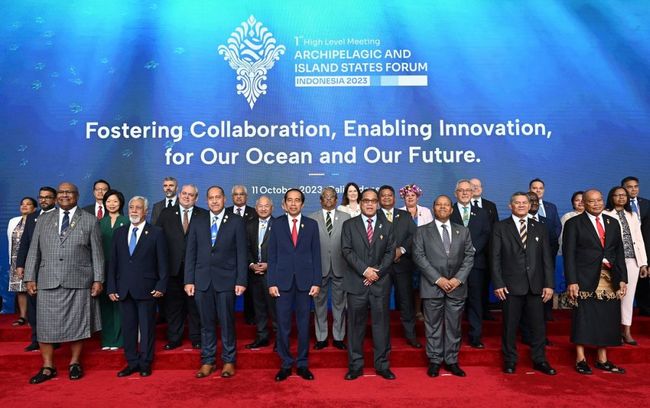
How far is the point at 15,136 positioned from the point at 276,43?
322 centimetres

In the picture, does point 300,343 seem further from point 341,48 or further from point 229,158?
point 341,48

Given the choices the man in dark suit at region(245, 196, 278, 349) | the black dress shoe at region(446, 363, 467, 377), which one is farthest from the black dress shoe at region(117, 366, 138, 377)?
the black dress shoe at region(446, 363, 467, 377)

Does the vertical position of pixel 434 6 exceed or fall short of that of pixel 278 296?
it exceeds it

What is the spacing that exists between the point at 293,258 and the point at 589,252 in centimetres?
229

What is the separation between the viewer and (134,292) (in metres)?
3.93

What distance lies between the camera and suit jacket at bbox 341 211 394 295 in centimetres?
394

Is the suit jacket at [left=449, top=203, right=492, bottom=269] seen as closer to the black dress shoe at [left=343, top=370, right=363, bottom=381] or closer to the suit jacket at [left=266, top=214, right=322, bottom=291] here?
the suit jacket at [left=266, top=214, right=322, bottom=291]

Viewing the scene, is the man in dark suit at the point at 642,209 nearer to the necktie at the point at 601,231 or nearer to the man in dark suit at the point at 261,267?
the necktie at the point at 601,231

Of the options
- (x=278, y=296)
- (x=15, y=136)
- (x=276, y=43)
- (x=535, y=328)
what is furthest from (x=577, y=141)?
(x=15, y=136)

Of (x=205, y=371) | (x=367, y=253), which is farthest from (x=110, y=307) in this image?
(x=367, y=253)

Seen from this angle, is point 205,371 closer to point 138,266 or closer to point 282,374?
point 282,374

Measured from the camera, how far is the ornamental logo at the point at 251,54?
605 cm

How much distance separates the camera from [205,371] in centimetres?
399

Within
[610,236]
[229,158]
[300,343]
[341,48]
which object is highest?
[341,48]
